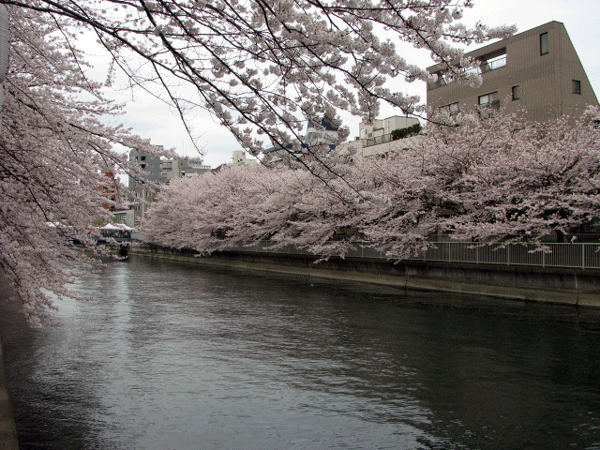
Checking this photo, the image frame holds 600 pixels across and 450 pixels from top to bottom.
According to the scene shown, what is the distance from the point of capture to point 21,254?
8281 millimetres

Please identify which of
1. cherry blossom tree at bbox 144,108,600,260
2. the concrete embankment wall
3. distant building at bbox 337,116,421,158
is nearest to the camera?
the concrete embankment wall

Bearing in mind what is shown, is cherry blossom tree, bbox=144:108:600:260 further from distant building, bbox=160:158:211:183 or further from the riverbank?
distant building, bbox=160:158:211:183

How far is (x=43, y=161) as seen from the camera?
27.6 ft

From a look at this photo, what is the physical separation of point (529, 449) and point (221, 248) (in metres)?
40.1

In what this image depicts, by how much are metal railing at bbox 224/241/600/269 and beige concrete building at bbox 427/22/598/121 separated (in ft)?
28.2

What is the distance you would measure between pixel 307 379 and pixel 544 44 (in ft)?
90.5

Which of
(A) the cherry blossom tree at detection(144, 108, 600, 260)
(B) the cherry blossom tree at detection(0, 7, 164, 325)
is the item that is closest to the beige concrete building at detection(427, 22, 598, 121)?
(A) the cherry blossom tree at detection(144, 108, 600, 260)

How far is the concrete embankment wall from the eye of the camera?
1773 centimetres

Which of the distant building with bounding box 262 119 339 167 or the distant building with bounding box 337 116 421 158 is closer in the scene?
the distant building with bounding box 262 119 339 167

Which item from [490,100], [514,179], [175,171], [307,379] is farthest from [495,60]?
[175,171]

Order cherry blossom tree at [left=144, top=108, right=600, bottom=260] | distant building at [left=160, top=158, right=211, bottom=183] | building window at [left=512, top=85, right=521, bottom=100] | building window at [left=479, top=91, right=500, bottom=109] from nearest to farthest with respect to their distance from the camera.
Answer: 1. cherry blossom tree at [left=144, top=108, right=600, bottom=260]
2. building window at [left=512, top=85, right=521, bottom=100]
3. building window at [left=479, top=91, right=500, bottom=109]
4. distant building at [left=160, top=158, right=211, bottom=183]

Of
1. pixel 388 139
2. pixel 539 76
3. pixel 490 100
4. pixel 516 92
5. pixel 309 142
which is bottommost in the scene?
pixel 309 142

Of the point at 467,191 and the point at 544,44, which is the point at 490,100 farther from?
the point at 467,191

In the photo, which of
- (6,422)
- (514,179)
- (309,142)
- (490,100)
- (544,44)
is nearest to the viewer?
(6,422)
